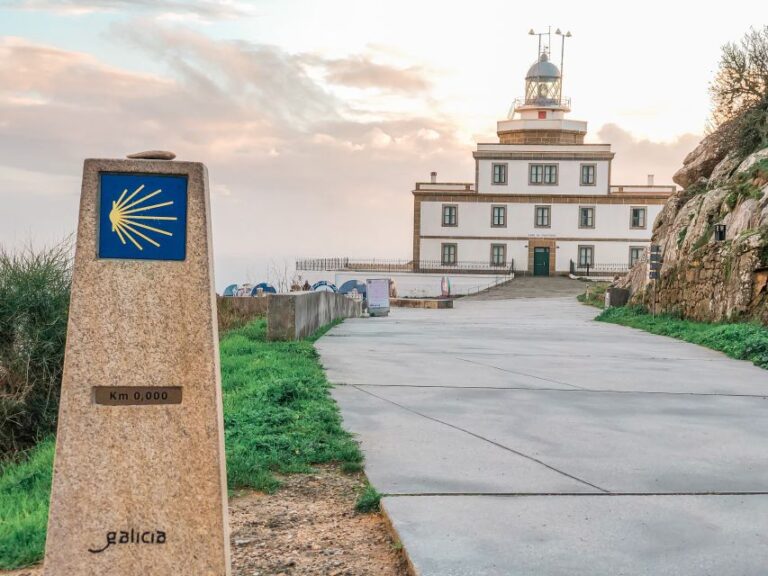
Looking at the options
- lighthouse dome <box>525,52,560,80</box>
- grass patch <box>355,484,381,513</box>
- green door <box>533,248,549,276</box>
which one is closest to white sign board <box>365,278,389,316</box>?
grass patch <box>355,484,381,513</box>

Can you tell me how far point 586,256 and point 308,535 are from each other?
60.3m

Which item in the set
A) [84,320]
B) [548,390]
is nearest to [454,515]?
[84,320]

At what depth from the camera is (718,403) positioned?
7.54 metres

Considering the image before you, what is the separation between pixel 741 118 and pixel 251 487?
21732 mm

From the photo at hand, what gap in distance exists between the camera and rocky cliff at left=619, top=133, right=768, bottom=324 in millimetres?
14922

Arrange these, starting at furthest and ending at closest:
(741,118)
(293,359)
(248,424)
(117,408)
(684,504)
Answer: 1. (741,118)
2. (293,359)
3. (248,424)
4. (684,504)
5. (117,408)

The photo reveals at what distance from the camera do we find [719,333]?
44.2 ft

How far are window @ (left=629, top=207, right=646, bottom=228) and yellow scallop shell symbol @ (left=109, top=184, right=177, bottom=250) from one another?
203 ft

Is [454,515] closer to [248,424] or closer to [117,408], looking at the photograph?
[117,408]

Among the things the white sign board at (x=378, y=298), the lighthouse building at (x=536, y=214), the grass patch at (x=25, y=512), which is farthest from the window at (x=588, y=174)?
the grass patch at (x=25, y=512)

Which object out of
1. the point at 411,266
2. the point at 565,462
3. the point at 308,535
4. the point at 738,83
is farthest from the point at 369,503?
the point at 411,266

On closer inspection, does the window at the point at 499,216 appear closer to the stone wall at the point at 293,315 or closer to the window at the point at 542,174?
the window at the point at 542,174

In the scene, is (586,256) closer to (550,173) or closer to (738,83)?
(550,173)

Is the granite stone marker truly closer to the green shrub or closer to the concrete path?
the concrete path
